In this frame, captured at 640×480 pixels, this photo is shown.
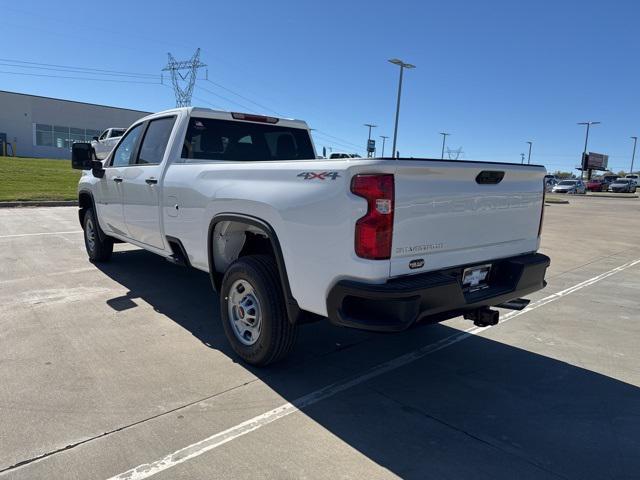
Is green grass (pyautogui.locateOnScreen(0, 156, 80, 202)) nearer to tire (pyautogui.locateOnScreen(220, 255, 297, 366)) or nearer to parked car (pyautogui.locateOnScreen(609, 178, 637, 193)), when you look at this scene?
tire (pyautogui.locateOnScreen(220, 255, 297, 366))

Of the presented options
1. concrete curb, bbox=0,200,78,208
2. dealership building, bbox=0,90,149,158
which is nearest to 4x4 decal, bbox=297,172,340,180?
concrete curb, bbox=0,200,78,208

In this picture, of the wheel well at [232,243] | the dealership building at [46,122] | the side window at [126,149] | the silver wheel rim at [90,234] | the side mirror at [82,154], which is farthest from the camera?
the dealership building at [46,122]

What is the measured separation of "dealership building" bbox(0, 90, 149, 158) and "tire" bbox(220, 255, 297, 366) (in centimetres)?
4809

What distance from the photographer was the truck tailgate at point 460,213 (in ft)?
9.62

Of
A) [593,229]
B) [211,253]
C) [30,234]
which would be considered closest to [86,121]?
[30,234]

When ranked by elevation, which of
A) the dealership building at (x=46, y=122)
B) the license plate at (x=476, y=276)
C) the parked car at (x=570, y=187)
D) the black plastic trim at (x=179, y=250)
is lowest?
the black plastic trim at (x=179, y=250)

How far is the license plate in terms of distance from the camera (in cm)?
341

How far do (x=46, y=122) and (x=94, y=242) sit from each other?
5054cm

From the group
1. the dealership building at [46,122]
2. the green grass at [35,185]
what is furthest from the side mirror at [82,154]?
the dealership building at [46,122]

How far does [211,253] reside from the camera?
417 centimetres

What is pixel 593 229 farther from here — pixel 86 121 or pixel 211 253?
pixel 86 121

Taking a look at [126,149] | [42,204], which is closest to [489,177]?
[126,149]

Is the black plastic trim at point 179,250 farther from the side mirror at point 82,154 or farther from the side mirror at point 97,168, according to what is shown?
the side mirror at point 82,154

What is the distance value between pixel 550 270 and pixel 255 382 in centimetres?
632
